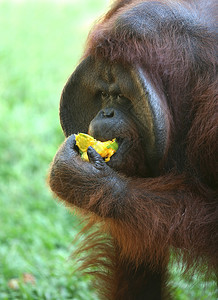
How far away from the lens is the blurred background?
4.11 meters

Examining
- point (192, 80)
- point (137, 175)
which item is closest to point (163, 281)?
point (137, 175)

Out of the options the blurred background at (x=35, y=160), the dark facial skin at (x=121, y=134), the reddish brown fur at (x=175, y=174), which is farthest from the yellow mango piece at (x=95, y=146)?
the blurred background at (x=35, y=160)

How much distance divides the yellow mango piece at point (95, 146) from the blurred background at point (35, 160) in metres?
1.10

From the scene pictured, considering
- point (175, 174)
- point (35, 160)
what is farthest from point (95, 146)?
point (35, 160)

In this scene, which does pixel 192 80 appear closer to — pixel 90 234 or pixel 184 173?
pixel 184 173

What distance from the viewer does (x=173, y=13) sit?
321 cm

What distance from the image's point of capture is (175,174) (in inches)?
125

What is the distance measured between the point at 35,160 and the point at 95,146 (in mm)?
2920

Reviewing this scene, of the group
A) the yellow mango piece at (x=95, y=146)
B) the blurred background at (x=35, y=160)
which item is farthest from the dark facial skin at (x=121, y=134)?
the blurred background at (x=35, y=160)

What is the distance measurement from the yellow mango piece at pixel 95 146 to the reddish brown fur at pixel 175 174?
0.15m

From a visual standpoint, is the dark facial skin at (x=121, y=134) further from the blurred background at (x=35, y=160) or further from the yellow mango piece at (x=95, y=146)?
the blurred background at (x=35, y=160)

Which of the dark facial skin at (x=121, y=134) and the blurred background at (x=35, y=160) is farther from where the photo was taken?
the blurred background at (x=35, y=160)

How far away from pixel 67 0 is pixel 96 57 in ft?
29.0

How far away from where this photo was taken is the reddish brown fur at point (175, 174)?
299cm
